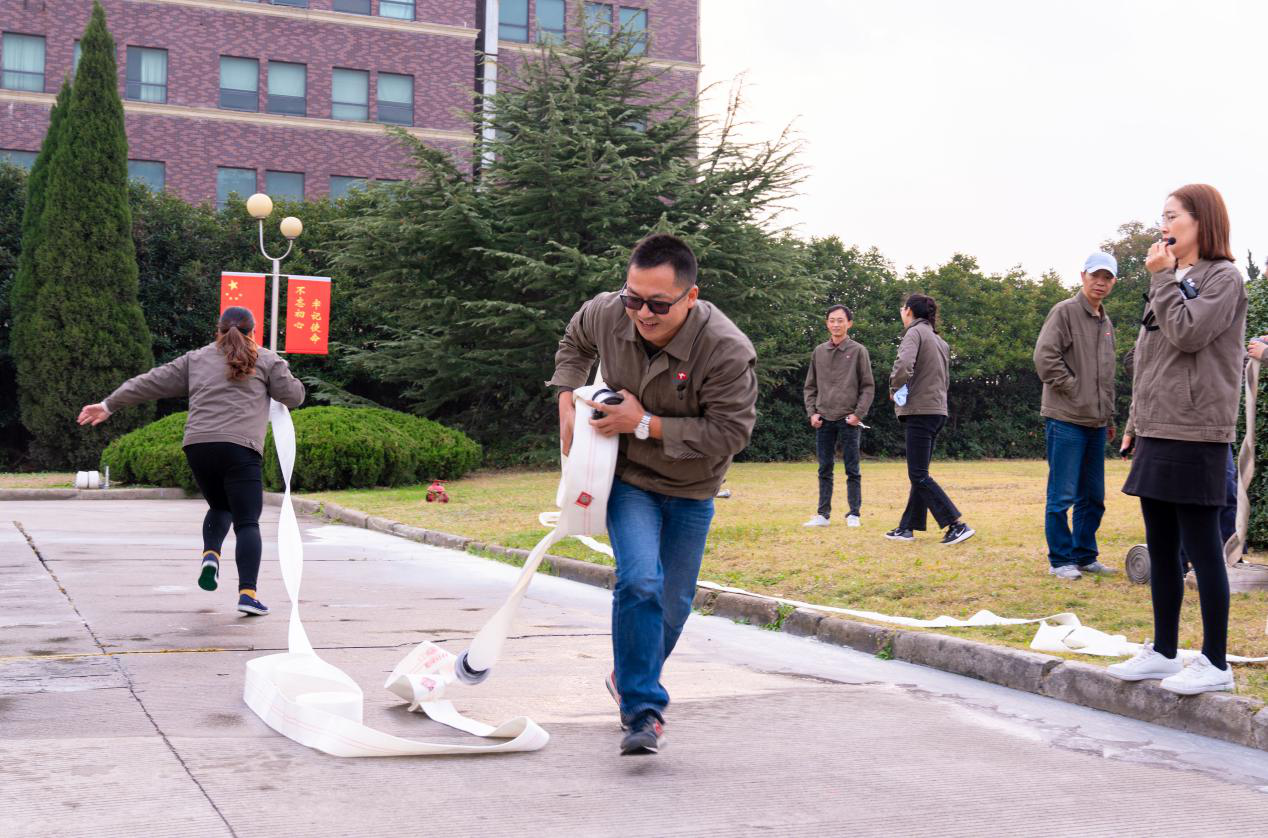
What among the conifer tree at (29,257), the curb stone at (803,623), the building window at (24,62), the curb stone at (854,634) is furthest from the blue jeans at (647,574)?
the building window at (24,62)

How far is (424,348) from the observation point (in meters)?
25.1

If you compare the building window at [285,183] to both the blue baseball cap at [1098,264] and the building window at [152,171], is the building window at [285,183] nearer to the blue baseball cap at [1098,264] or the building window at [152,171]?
the building window at [152,171]

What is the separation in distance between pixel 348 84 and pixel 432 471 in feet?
81.7

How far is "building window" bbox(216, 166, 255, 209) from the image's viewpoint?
4116 centimetres

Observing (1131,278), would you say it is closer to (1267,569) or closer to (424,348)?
(424,348)

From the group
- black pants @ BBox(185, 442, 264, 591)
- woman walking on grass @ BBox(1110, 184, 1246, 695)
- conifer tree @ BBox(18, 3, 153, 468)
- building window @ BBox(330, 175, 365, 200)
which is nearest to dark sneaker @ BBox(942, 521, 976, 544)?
woman walking on grass @ BBox(1110, 184, 1246, 695)

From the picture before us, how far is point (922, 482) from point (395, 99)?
3590 centimetres

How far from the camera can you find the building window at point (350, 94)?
4256 centimetres

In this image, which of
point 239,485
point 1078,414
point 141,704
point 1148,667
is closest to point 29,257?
point 239,485

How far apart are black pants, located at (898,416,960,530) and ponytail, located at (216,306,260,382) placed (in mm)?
5377

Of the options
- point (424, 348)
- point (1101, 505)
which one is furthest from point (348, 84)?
point (1101, 505)

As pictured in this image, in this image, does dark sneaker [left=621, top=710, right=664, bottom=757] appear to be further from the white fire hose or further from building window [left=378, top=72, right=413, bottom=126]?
building window [left=378, top=72, right=413, bottom=126]

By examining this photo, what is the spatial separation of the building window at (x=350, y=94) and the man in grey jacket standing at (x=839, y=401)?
33.2 meters

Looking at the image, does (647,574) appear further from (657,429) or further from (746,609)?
(746,609)
